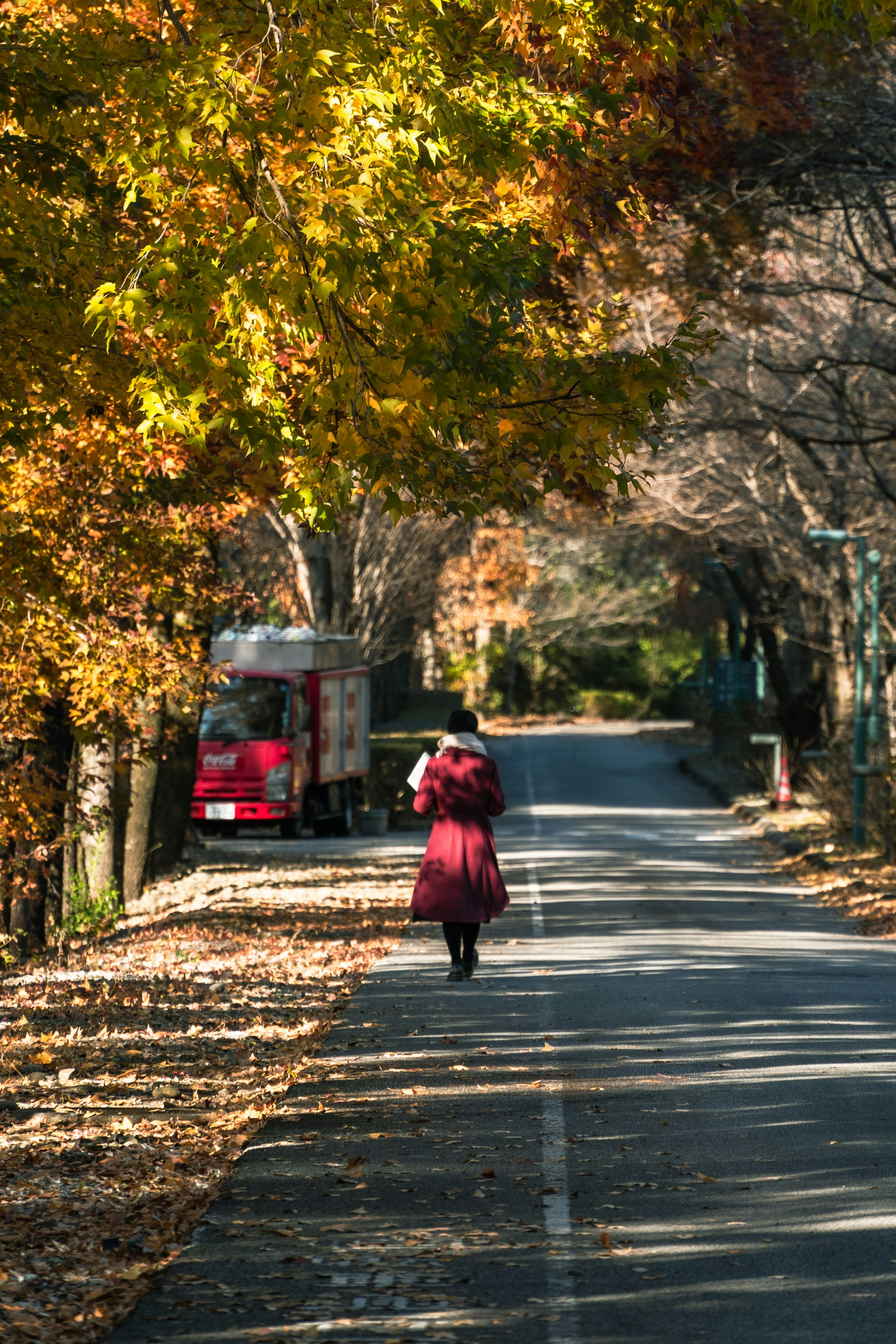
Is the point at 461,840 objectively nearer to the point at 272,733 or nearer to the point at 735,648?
the point at 272,733

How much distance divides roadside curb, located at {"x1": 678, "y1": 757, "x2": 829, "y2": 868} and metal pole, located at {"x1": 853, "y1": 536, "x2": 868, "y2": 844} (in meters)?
0.70

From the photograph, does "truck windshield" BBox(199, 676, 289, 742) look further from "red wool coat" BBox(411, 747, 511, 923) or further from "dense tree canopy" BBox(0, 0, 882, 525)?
"dense tree canopy" BBox(0, 0, 882, 525)

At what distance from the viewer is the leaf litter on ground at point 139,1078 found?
18.3 ft

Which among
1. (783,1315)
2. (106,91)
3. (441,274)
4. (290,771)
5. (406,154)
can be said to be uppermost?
(106,91)

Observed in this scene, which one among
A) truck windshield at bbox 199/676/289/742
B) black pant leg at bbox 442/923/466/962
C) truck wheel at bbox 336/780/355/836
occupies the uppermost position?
truck windshield at bbox 199/676/289/742

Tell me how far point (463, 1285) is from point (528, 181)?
6892 millimetres

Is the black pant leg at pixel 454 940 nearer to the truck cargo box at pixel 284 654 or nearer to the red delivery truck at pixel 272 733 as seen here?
the red delivery truck at pixel 272 733

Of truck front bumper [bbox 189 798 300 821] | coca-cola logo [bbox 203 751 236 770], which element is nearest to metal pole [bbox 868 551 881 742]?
truck front bumper [bbox 189 798 300 821]

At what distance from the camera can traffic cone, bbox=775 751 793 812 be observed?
29.2m

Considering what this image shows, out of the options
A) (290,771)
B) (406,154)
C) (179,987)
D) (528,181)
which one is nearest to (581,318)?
(528,181)

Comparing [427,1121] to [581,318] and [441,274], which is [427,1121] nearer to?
[441,274]

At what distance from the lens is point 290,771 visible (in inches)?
1024

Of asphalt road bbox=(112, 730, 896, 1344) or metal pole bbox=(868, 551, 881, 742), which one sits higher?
metal pole bbox=(868, 551, 881, 742)

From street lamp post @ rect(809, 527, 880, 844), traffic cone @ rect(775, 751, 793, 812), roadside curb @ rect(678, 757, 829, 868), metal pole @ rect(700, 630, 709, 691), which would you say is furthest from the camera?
metal pole @ rect(700, 630, 709, 691)
